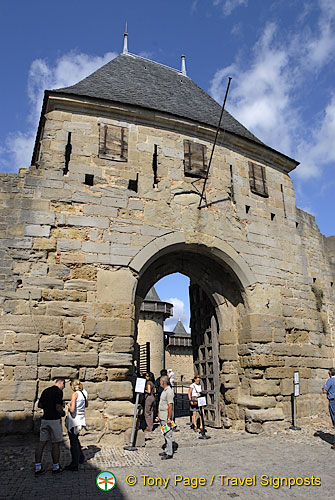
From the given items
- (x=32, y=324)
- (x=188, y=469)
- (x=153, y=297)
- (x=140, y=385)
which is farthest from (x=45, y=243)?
(x=153, y=297)

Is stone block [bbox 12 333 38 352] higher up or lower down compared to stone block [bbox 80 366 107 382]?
higher up

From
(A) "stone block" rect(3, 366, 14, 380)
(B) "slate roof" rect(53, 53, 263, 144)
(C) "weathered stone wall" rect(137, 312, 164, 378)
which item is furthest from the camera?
(C) "weathered stone wall" rect(137, 312, 164, 378)

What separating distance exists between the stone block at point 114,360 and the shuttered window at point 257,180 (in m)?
4.85

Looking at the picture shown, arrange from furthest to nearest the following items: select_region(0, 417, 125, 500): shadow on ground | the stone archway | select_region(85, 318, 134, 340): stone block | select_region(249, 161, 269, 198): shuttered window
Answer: select_region(249, 161, 269, 198): shuttered window
the stone archway
select_region(85, 318, 134, 340): stone block
select_region(0, 417, 125, 500): shadow on ground

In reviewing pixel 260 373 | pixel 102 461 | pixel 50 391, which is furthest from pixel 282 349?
pixel 50 391

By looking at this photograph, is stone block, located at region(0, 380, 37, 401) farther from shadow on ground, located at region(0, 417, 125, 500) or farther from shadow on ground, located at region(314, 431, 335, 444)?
shadow on ground, located at region(314, 431, 335, 444)

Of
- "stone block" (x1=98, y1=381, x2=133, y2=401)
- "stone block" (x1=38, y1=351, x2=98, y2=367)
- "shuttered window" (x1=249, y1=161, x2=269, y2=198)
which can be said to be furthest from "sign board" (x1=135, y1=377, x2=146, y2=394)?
"shuttered window" (x1=249, y1=161, x2=269, y2=198)

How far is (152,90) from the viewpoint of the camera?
9219mm

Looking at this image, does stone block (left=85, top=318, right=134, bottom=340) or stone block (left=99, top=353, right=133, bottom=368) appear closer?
stone block (left=99, top=353, right=133, bottom=368)

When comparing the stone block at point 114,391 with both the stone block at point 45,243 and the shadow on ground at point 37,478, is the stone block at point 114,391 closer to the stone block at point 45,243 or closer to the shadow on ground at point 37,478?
the shadow on ground at point 37,478

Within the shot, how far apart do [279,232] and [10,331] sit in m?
6.09

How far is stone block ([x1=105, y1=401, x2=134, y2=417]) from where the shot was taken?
568cm

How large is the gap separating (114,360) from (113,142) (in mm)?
4192

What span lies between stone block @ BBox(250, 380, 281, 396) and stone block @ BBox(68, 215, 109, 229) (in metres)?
4.13
